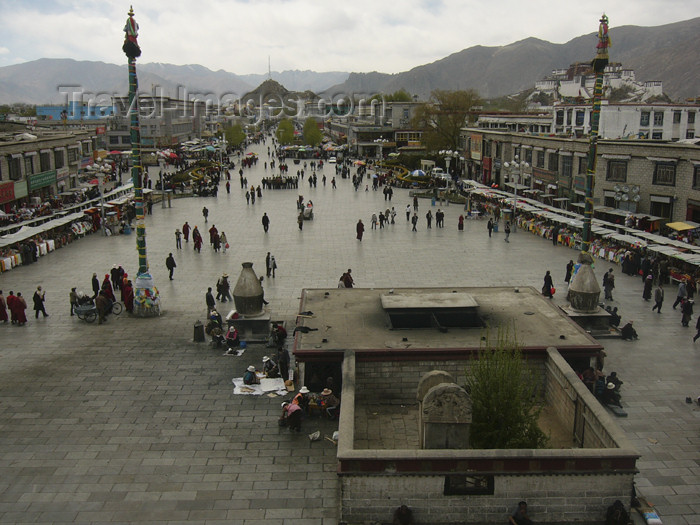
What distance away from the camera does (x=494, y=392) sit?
1002 cm

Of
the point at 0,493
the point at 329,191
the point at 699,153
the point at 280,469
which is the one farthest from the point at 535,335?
the point at 329,191

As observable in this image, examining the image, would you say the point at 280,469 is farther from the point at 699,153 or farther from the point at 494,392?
the point at 699,153

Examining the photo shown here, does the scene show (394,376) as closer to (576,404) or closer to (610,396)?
(576,404)

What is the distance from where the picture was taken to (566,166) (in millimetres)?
39094

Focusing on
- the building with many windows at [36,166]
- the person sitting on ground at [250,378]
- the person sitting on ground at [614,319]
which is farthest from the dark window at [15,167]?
the person sitting on ground at [614,319]

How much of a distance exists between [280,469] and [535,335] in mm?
6422

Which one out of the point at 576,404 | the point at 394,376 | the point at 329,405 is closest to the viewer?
the point at 576,404

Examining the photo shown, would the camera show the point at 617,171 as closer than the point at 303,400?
No

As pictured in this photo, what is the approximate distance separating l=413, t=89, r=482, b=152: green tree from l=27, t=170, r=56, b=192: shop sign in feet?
128

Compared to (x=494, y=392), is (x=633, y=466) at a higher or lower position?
lower

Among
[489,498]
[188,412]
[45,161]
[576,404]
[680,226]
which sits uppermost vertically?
[45,161]

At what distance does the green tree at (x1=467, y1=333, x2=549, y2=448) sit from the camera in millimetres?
9719

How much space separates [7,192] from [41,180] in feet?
16.7

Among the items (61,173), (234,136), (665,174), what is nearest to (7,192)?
(61,173)
